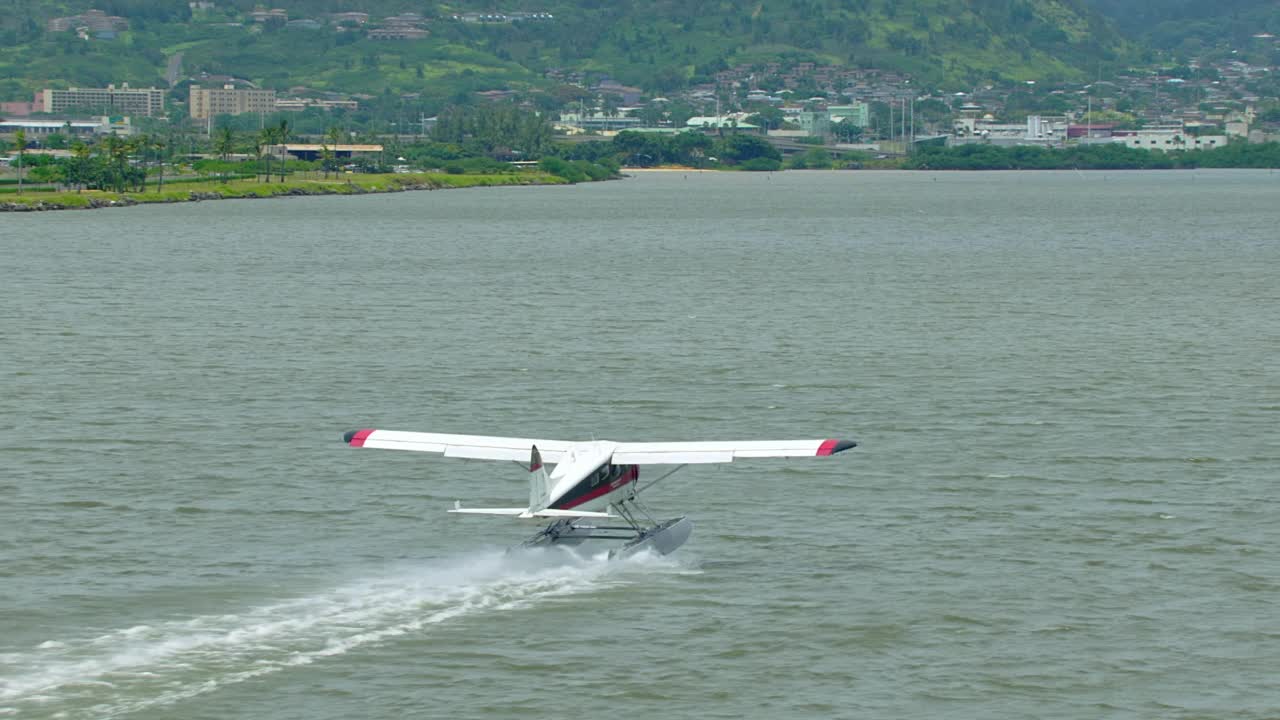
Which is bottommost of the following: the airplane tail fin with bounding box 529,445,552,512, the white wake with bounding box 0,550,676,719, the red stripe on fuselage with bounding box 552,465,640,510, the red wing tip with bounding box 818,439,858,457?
the white wake with bounding box 0,550,676,719

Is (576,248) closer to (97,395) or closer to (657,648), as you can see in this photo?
(97,395)

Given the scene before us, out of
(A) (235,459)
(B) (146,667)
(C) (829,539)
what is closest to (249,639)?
(B) (146,667)

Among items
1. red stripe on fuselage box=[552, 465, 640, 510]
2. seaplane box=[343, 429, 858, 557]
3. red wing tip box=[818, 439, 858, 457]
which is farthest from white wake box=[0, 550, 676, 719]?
red wing tip box=[818, 439, 858, 457]

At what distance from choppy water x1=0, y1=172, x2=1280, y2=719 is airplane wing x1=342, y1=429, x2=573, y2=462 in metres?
2.04

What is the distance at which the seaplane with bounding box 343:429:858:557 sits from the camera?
34625 millimetres

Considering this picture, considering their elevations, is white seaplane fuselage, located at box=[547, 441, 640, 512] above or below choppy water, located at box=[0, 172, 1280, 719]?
above

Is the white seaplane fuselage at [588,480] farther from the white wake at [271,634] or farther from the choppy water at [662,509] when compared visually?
the choppy water at [662,509]

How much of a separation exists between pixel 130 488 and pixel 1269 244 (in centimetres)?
12652

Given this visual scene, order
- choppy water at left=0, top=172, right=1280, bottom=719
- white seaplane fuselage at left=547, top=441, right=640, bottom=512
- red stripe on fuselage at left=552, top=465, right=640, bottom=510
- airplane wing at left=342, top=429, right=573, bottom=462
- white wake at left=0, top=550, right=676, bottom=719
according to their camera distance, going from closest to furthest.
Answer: white wake at left=0, top=550, right=676, bottom=719
choppy water at left=0, top=172, right=1280, bottom=719
white seaplane fuselage at left=547, top=441, right=640, bottom=512
red stripe on fuselage at left=552, top=465, right=640, bottom=510
airplane wing at left=342, top=429, right=573, bottom=462

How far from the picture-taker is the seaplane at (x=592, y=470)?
34.6 metres

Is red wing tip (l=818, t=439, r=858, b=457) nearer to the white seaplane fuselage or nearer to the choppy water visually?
the choppy water

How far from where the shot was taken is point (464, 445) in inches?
1510

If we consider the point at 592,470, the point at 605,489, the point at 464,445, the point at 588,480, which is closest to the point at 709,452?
the point at 605,489

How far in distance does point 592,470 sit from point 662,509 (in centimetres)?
730
